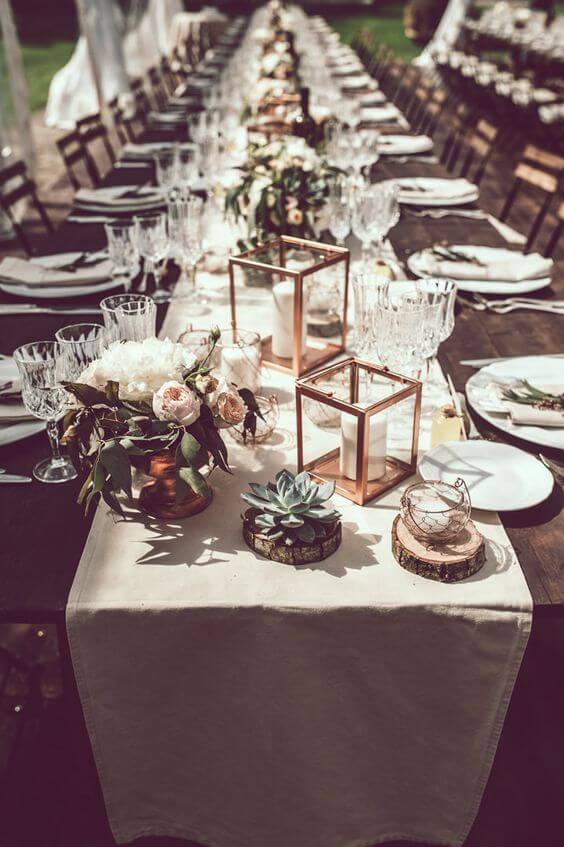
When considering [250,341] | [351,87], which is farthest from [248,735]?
[351,87]

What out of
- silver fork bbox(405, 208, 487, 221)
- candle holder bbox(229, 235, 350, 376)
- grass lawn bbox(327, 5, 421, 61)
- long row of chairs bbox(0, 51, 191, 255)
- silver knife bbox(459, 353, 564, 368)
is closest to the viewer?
candle holder bbox(229, 235, 350, 376)

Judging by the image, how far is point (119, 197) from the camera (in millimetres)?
3252

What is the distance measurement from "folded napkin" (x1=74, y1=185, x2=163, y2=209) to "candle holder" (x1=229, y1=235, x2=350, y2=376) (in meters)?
1.26

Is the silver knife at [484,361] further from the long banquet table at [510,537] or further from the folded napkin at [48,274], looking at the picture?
the folded napkin at [48,274]

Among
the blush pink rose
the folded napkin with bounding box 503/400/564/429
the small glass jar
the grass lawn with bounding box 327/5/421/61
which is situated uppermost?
the blush pink rose

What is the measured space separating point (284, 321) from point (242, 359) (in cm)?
22

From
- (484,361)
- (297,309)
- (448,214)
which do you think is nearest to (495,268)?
(484,361)

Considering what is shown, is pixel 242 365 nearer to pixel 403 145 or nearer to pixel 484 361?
pixel 484 361

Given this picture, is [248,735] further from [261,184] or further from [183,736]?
[261,184]

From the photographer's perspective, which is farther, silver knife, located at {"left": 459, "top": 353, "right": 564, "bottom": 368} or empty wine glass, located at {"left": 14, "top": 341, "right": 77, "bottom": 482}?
silver knife, located at {"left": 459, "top": 353, "right": 564, "bottom": 368}

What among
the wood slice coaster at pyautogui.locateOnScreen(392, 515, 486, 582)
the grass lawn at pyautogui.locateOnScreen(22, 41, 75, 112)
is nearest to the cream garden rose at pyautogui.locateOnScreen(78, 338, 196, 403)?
the wood slice coaster at pyautogui.locateOnScreen(392, 515, 486, 582)

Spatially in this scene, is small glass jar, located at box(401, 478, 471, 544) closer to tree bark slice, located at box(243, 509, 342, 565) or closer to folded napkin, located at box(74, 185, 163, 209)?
tree bark slice, located at box(243, 509, 342, 565)

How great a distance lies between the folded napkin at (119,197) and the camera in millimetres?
3158

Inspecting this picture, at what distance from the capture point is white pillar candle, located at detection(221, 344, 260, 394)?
5.30 ft
